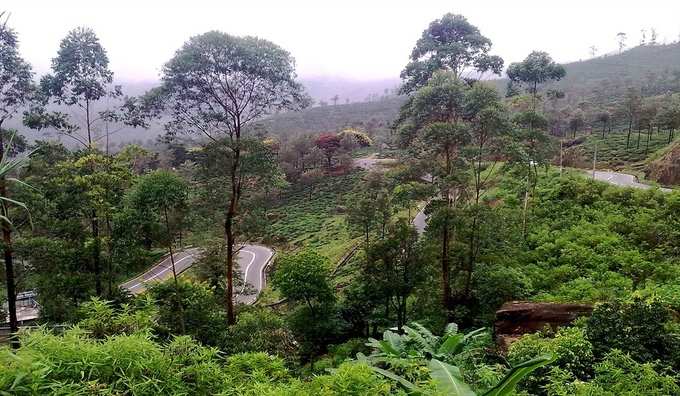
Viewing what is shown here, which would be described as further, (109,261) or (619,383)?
(109,261)

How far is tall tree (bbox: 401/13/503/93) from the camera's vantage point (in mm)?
18016

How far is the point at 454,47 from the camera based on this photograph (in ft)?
58.7

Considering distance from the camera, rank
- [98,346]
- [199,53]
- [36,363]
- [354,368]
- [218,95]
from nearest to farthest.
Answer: [36,363], [98,346], [354,368], [199,53], [218,95]

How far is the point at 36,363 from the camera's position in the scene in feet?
9.33

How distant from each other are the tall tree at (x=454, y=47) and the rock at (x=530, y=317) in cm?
1068

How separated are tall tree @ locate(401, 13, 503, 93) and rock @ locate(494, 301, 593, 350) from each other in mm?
10680

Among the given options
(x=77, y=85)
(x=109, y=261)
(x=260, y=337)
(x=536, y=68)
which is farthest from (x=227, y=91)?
(x=536, y=68)

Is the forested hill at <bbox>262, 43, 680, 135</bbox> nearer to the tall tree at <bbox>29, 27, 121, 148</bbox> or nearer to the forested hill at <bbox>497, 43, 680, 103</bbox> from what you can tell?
the forested hill at <bbox>497, 43, 680, 103</bbox>

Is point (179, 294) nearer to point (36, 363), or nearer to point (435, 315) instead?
point (435, 315)

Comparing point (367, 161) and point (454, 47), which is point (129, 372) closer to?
point (454, 47)

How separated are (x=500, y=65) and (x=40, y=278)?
18782 millimetres

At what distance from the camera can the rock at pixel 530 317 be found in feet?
31.4

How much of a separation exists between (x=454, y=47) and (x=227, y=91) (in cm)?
994

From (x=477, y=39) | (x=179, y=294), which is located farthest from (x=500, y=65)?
(x=179, y=294)
